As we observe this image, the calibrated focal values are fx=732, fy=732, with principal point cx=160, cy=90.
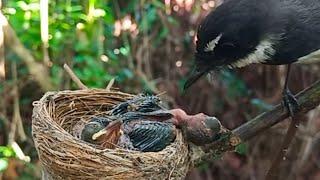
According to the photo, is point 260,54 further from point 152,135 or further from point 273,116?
point 152,135

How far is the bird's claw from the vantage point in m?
2.02

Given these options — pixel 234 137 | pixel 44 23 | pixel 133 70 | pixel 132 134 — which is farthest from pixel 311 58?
pixel 133 70

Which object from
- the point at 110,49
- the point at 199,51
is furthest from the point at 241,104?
the point at 199,51

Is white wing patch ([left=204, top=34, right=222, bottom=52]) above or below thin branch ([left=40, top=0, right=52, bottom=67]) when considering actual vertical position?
above

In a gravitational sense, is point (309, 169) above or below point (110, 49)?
below

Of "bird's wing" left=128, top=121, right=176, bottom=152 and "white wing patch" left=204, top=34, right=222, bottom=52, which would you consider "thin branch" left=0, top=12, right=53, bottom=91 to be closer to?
"white wing patch" left=204, top=34, right=222, bottom=52

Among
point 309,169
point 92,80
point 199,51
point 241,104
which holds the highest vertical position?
point 199,51

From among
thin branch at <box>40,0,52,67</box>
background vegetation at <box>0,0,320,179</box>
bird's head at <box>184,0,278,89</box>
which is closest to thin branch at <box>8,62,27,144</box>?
background vegetation at <box>0,0,320,179</box>

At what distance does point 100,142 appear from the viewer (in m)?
1.72

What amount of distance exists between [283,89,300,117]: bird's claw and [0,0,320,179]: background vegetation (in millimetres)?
1331

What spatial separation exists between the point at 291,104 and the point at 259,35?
223mm

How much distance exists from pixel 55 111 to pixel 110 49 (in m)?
2.11

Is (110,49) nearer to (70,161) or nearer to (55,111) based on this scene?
(55,111)

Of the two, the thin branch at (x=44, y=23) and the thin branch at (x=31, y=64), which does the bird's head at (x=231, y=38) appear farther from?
the thin branch at (x=31, y=64)
